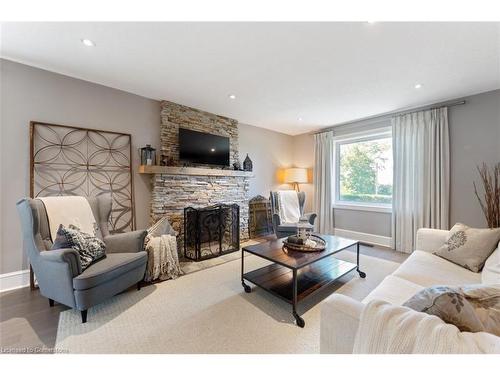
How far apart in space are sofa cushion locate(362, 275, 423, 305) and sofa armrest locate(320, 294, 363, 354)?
53cm

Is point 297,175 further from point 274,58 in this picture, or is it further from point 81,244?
point 81,244

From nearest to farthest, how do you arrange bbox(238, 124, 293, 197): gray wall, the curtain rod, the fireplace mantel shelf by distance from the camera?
the fireplace mantel shelf
the curtain rod
bbox(238, 124, 293, 197): gray wall

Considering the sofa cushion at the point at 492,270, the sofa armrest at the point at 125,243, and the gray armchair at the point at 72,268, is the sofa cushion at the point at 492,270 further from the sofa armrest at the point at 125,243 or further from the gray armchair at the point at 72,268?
the sofa armrest at the point at 125,243

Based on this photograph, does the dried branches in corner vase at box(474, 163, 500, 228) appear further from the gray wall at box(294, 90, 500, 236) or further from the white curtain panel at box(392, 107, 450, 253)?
the white curtain panel at box(392, 107, 450, 253)

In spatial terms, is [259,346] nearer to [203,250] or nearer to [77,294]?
[77,294]

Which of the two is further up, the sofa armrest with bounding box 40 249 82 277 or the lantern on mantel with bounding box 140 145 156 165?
the lantern on mantel with bounding box 140 145 156 165

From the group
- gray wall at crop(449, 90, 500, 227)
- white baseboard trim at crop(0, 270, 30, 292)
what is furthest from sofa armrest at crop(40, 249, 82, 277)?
gray wall at crop(449, 90, 500, 227)

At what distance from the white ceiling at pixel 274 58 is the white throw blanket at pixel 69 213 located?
4.61ft

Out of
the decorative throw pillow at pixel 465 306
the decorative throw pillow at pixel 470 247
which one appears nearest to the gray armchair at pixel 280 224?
the decorative throw pillow at pixel 470 247

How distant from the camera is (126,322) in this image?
65.7 inches

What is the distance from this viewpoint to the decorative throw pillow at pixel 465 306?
26.1 inches

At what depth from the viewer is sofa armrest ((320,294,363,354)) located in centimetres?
85

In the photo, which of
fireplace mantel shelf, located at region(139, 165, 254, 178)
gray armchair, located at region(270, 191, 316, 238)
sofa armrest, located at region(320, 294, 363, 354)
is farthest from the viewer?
gray armchair, located at region(270, 191, 316, 238)

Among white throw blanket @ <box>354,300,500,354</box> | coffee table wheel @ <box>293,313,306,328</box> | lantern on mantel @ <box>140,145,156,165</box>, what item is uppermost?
lantern on mantel @ <box>140,145,156,165</box>
